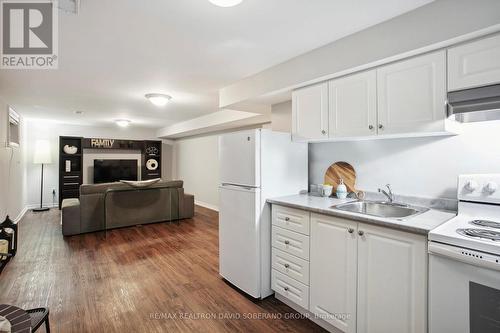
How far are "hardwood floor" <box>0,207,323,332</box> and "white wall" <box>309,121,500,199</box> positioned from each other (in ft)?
4.55

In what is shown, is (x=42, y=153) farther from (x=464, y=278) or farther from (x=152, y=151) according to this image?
(x=464, y=278)

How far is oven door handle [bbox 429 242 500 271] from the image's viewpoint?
1104 mm

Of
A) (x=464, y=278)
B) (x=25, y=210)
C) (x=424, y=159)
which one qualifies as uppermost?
(x=424, y=159)

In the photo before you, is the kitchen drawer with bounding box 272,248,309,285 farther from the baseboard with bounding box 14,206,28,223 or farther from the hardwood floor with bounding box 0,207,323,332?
the baseboard with bounding box 14,206,28,223

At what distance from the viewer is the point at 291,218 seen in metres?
2.14

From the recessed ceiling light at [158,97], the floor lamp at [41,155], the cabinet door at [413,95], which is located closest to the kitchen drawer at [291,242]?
the cabinet door at [413,95]

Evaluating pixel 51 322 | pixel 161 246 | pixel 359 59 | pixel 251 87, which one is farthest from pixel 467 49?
pixel 161 246

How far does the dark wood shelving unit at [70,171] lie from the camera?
661 centimetres

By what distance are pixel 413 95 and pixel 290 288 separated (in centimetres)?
178

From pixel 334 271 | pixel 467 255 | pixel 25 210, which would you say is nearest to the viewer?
pixel 467 255

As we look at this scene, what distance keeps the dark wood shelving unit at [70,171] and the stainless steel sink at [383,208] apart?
719 cm

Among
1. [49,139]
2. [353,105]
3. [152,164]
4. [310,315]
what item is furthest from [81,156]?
[353,105]

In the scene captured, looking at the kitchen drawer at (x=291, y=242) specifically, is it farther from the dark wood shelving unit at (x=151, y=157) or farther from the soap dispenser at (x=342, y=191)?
the dark wood shelving unit at (x=151, y=157)

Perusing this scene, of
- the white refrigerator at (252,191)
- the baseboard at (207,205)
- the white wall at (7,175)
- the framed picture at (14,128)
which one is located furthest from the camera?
the baseboard at (207,205)
